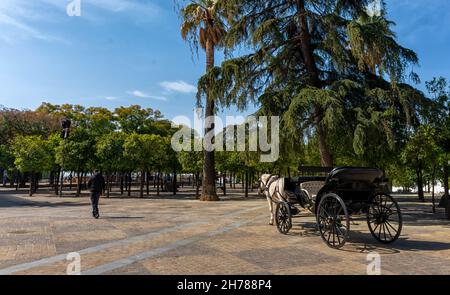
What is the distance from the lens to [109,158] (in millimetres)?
28859

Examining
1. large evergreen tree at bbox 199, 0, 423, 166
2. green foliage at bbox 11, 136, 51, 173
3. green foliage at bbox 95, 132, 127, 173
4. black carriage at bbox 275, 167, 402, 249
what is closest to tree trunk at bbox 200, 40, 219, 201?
green foliage at bbox 95, 132, 127, 173

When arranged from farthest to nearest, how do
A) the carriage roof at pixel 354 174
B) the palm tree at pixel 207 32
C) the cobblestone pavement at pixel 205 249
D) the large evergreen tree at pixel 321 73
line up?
1. the palm tree at pixel 207 32
2. the large evergreen tree at pixel 321 73
3. the carriage roof at pixel 354 174
4. the cobblestone pavement at pixel 205 249

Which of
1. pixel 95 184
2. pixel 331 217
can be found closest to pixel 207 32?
pixel 95 184

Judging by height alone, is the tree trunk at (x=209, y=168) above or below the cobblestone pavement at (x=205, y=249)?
above

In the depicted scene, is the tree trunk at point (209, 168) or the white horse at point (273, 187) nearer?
the white horse at point (273, 187)

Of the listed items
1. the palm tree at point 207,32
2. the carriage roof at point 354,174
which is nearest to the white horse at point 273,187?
the carriage roof at point 354,174

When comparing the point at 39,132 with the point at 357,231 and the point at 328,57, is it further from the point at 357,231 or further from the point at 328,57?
the point at 357,231

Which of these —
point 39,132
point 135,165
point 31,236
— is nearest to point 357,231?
point 31,236

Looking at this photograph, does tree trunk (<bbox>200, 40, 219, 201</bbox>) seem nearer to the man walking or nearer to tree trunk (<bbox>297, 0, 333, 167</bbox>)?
tree trunk (<bbox>297, 0, 333, 167</bbox>)

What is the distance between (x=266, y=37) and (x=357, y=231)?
27.5 ft

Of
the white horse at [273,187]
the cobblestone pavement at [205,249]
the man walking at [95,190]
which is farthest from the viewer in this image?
the man walking at [95,190]

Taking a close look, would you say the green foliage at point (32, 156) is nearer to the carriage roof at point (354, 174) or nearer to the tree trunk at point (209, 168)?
the tree trunk at point (209, 168)

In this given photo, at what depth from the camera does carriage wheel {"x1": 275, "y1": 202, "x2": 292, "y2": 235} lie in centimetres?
1026

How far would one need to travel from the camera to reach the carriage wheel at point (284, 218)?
33.7ft
